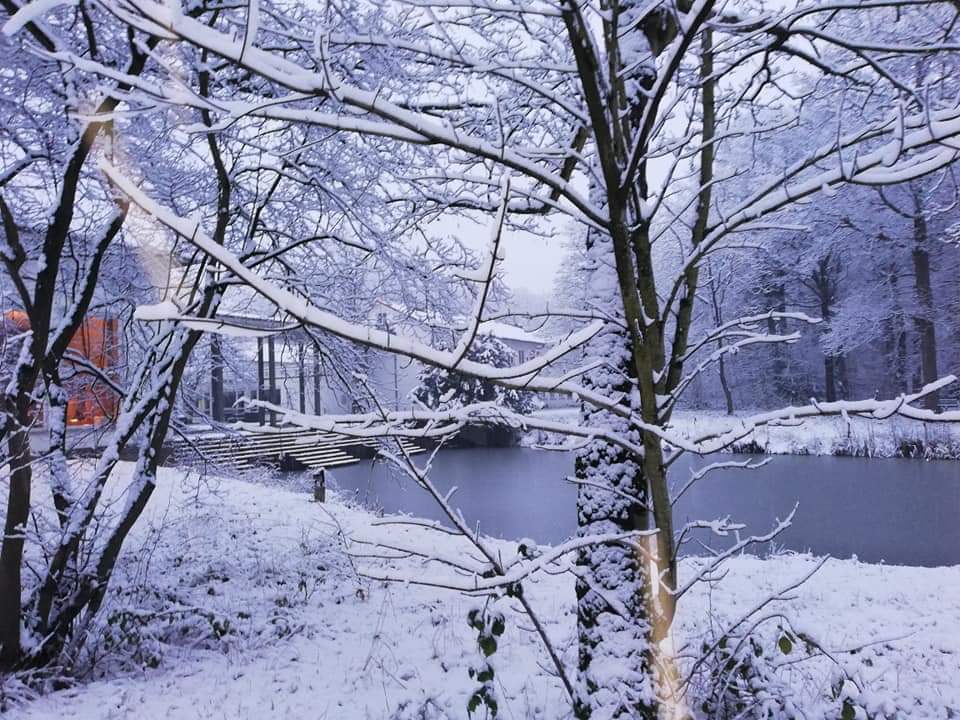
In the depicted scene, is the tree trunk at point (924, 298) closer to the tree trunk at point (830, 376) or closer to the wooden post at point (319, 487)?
the tree trunk at point (830, 376)

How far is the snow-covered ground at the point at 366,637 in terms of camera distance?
3.50 meters

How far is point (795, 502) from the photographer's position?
7.98 m

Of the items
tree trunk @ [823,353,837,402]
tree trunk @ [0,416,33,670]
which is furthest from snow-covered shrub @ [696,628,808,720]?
tree trunk @ [823,353,837,402]

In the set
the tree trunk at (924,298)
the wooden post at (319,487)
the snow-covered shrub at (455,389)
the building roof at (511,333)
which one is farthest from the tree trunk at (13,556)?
the tree trunk at (924,298)

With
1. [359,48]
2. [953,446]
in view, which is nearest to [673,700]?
[359,48]

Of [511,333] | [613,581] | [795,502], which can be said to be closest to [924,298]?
[795,502]

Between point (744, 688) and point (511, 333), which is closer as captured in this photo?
point (744, 688)

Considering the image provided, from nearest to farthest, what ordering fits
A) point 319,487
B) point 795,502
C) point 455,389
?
point 455,389 → point 795,502 → point 319,487

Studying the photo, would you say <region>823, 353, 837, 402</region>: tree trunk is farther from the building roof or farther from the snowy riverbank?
the building roof

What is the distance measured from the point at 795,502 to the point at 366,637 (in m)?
5.77

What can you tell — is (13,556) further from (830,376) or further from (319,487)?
(830,376)

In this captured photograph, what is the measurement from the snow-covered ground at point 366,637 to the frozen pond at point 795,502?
145 cm

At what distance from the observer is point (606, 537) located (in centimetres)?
168

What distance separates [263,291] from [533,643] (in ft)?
13.4
